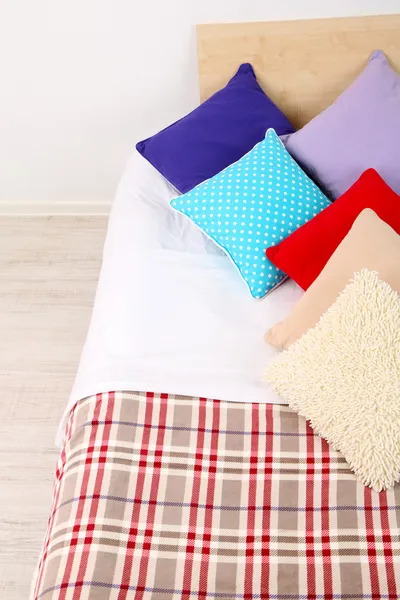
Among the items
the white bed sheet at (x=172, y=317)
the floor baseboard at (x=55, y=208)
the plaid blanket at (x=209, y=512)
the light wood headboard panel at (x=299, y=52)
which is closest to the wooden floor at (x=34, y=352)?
the floor baseboard at (x=55, y=208)

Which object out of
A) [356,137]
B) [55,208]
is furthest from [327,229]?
[55,208]

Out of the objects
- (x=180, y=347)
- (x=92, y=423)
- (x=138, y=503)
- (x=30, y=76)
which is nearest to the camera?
(x=138, y=503)

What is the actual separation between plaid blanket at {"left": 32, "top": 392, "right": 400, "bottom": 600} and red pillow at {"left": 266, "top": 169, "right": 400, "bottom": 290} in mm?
393

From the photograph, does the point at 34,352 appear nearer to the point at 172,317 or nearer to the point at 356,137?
the point at 172,317

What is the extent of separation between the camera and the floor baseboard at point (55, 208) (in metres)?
2.77

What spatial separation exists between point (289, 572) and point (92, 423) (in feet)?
1.67

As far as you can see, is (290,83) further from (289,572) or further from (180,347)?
(289,572)

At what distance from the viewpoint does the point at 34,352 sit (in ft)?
7.55

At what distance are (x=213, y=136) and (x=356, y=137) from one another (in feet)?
1.33

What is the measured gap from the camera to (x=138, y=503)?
55.0 inches

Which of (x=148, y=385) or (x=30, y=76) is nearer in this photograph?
(x=148, y=385)

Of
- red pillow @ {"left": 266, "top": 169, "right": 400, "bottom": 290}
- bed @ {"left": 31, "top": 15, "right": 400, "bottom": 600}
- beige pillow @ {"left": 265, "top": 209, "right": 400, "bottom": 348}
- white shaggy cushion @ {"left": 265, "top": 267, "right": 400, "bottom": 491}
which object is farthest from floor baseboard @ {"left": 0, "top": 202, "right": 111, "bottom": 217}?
white shaggy cushion @ {"left": 265, "top": 267, "right": 400, "bottom": 491}

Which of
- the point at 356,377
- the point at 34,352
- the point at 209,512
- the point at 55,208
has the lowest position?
the point at 34,352

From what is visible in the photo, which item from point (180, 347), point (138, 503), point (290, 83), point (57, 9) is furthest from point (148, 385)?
point (57, 9)
